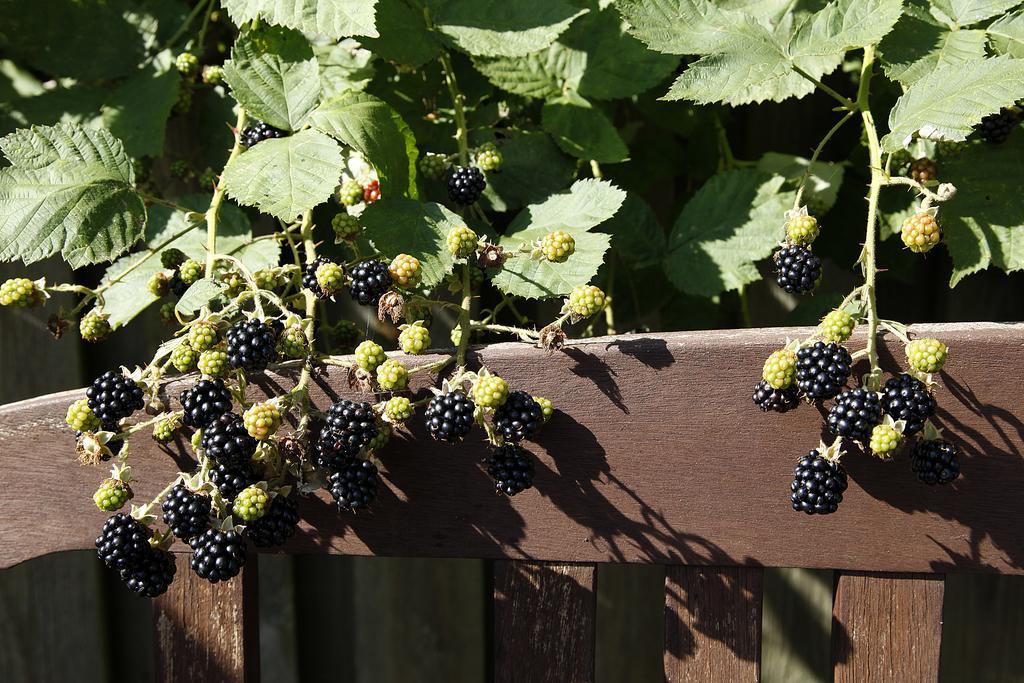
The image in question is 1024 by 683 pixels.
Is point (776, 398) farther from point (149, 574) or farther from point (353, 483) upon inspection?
point (149, 574)

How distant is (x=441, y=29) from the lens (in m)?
1.09

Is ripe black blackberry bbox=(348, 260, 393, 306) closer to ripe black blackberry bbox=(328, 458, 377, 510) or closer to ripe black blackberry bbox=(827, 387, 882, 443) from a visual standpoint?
ripe black blackberry bbox=(328, 458, 377, 510)

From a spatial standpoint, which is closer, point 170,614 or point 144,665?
point 170,614

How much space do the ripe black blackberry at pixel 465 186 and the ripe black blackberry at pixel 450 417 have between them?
262mm

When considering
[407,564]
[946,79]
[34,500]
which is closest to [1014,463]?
[946,79]

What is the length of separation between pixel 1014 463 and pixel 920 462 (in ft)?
0.49

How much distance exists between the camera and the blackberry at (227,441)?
83cm

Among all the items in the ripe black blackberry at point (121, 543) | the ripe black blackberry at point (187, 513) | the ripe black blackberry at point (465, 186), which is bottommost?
the ripe black blackberry at point (121, 543)

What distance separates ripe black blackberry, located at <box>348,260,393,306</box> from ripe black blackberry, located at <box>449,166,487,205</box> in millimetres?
161

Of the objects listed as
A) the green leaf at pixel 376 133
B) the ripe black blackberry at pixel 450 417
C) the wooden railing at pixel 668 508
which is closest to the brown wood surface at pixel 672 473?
the wooden railing at pixel 668 508

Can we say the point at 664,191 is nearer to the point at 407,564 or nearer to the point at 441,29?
the point at 441,29

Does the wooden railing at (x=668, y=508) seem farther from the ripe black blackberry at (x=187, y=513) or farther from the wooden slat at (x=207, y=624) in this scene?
the ripe black blackberry at (x=187, y=513)

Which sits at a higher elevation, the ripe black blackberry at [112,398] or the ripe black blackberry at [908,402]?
the ripe black blackberry at [908,402]

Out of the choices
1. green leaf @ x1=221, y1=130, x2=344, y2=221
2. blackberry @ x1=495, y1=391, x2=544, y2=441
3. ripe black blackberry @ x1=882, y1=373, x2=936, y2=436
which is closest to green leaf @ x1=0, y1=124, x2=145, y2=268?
green leaf @ x1=221, y1=130, x2=344, y2=221
